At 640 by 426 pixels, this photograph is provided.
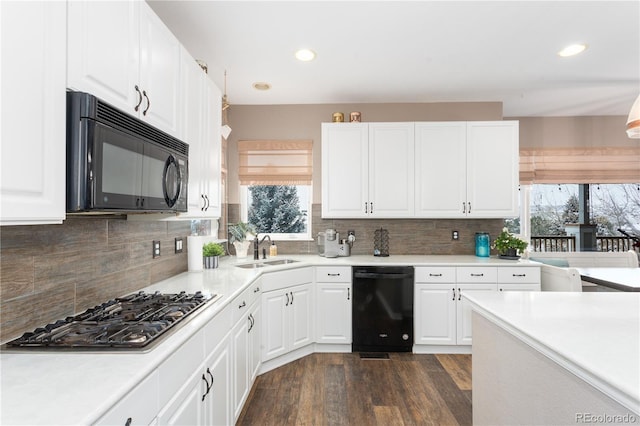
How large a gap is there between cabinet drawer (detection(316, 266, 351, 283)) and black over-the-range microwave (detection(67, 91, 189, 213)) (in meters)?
1.83

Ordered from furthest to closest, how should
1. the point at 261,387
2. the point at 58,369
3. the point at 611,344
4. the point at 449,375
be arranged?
the point at 449,375 < the point at 261,387 < the point at 611,344 < the point at 58,369

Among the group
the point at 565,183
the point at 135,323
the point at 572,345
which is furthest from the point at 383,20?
the point at 565,183

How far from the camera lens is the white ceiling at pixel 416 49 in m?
2.18

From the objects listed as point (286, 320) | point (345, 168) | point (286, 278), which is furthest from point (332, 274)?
point (345, 168)

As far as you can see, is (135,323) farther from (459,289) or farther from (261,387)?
(459,289)

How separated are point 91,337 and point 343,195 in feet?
8.90

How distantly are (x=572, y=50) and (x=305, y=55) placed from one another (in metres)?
2.15

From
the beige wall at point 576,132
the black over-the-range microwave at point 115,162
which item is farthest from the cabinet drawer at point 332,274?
the beige wall at point 576,132

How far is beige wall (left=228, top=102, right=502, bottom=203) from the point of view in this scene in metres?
3.88

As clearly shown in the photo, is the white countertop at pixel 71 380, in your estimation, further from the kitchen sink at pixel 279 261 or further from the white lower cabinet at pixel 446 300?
the white lower cabinet at pixel 446 300

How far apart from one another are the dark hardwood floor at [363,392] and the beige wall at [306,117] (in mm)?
1828

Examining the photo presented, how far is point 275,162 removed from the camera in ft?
12.8

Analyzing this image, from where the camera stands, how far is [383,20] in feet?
7.51

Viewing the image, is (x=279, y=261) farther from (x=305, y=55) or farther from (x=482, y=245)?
(x=482, y=245)
